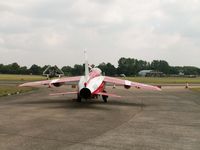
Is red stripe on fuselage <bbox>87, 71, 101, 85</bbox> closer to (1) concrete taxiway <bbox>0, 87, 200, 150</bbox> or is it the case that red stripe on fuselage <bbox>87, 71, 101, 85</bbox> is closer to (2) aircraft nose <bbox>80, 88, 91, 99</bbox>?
(2) aircraft nose <bbox>80, 88, 91, 99</bbox>

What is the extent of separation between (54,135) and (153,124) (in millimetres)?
5606

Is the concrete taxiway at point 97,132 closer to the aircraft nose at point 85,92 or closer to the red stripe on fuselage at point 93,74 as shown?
the aircraft nose at point 85,92

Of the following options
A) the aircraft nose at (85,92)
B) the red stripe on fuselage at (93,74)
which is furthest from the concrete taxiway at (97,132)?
the red stripe on fuselage at (93,74)

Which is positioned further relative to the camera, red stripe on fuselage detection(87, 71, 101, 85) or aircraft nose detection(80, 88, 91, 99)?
red stripe on fuselage detection(87, 71, 101, 85)

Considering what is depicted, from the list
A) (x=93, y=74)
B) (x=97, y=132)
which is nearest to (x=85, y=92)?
(x=93, y=74)

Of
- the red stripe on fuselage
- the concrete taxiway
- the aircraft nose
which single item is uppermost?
the red stripe on fuselage

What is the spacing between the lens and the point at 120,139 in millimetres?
12633

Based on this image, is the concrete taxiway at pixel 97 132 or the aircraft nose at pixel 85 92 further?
the aircraft nose at pixel 85 92

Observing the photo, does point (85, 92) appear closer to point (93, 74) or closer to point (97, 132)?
point (93, 74)

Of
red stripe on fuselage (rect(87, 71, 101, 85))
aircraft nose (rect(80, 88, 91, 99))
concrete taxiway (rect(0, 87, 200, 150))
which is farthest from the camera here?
red stripe on fuselage (rect(87, 71, 101, 85))

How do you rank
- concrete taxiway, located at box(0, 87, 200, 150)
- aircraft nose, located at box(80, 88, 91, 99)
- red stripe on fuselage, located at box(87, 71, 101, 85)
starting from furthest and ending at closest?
red stripe on fuselage, located at box(87, 71, 101, 85) < aircraft nose, located at box(80, 88, 91, 99) < concrete taxiway, located at box(0, 87, 200, 150)

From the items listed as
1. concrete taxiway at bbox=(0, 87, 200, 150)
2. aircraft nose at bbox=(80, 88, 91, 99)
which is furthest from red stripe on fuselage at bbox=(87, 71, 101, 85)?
concrete taxiway at bbox=(0, 87, 200, 150)

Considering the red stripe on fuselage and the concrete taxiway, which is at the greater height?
the red stripe on fuselage

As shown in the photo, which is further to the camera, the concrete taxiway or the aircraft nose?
the aircraft nose
